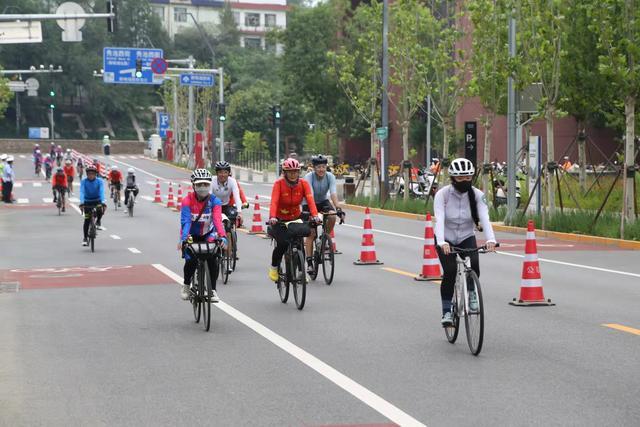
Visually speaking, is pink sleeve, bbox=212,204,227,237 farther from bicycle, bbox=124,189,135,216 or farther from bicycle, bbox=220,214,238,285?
bicycle, bbox=124,189,135,216

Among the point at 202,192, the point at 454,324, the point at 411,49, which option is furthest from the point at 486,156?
the point at 454,324

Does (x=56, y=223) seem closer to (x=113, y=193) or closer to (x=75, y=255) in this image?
(x=113, y=193)

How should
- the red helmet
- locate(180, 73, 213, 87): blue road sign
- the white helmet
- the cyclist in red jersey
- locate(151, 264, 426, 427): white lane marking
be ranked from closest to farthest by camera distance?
locate(151, 264, 426, 427): white lane marking, the white helmet, the cyclist in red jersey, the red helmet, locate(180, 73, 213, 87): blue road sign

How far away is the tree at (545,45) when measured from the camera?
28922 millimetres

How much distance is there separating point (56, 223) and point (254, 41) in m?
132

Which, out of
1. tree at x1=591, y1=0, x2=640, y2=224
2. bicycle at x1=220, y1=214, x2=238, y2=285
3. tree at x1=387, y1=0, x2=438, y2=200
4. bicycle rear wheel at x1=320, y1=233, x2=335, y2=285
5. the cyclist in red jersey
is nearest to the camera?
the cyclist in red jersey

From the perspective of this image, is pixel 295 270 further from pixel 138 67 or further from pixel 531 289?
pixel 138 67

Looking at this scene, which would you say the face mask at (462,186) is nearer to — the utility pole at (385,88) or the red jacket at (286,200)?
the red jacket at (286,200)

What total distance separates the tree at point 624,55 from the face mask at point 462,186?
15.2m

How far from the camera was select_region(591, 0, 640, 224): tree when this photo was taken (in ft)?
83.5

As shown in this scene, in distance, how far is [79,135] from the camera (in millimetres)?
136625

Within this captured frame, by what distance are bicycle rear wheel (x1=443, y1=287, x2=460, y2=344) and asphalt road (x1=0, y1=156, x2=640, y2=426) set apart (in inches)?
4.0

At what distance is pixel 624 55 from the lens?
2617 cm

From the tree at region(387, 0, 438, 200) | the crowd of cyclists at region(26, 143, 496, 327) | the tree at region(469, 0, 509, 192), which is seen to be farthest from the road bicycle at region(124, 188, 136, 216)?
the crowd of cyclists at region(26, 143, 496, 327)
